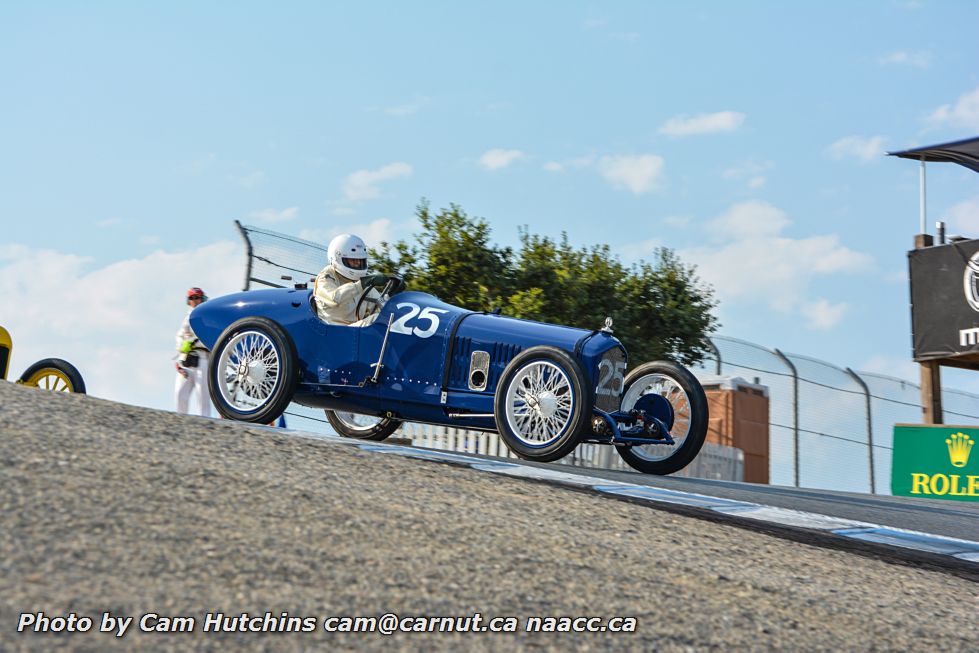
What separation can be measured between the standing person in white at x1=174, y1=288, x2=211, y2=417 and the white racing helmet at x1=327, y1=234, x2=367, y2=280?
2191 mm

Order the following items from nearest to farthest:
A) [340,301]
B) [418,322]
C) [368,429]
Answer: [418,322] < [340,301] < [368,429]

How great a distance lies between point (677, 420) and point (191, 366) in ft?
16.9

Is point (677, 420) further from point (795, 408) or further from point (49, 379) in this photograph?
point (795, 408)

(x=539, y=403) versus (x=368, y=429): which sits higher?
(x=539, y=403)

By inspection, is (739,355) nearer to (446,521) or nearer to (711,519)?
(711,519)

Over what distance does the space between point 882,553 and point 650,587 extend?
2520 millimetres

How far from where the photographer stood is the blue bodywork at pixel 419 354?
8688mm

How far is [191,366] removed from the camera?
11.2 metres

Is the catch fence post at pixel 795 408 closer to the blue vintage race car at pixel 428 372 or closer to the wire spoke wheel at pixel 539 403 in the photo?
the blue vintage race car at pixel 428 372

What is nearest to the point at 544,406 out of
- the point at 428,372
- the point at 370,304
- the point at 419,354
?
the point at 428,372

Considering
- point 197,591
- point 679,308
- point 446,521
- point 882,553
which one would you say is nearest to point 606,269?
point 679,308

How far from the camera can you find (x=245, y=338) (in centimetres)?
916

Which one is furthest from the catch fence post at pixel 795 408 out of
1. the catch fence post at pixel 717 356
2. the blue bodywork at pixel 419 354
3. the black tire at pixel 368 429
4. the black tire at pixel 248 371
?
the black tire at pixel 248 371

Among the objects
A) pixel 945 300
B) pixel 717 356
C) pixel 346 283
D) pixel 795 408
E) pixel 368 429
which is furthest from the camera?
pixel 945 300
